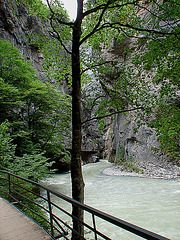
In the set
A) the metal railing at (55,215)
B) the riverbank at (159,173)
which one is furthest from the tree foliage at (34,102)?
the riverbank at (159,173)

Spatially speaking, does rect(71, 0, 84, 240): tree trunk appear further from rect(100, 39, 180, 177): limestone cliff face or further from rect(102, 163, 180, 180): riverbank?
rect(102, 163, 180, 180): riverbank

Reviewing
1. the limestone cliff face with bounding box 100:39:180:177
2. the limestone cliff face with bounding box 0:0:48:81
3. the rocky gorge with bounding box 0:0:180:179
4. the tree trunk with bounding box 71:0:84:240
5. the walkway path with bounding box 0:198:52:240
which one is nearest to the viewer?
the walkway path with bounding box 0:198:52:240

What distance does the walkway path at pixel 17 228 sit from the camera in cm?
260

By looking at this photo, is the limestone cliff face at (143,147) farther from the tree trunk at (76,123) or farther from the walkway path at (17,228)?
the walkway path at (17,228)

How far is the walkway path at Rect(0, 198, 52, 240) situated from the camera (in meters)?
2.60

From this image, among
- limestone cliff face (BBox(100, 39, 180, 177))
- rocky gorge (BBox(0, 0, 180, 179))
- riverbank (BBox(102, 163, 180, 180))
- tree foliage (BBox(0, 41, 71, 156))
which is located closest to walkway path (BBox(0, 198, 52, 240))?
tree foliage (BBox(0, 41, 71, 156))

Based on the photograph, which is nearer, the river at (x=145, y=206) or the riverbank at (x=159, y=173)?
the river at (x=145, y=206)

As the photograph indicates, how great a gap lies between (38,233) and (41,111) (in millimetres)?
8580

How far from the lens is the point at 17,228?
2.88 m

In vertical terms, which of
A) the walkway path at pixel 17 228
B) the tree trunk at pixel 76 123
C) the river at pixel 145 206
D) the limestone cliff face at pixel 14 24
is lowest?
the river at pixel 145 206

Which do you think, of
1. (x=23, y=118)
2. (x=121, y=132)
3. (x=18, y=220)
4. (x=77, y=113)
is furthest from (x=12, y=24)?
(x=18, y=220)

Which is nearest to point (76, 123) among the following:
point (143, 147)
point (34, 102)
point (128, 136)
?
point (34, 102)

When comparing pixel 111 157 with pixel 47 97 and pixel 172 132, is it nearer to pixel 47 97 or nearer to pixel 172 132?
pixel 47 97

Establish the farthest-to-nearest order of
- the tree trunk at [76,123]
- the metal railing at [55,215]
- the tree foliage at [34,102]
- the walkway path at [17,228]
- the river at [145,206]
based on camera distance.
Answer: the tree foliage at [34,102] → the river at [145,206] → the tree trunk at [76,123] → the walkway path at [17,228] → the metal railing at [55,215]
